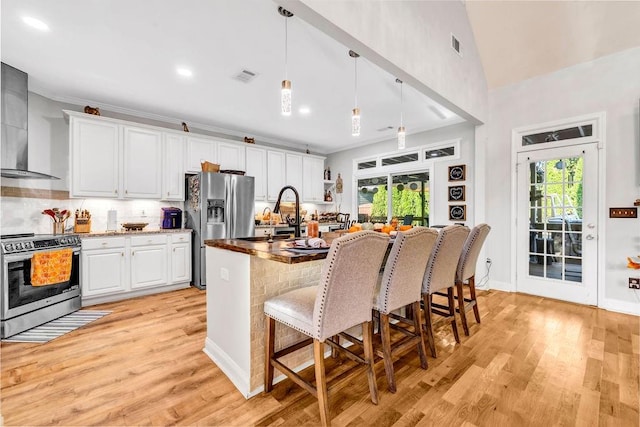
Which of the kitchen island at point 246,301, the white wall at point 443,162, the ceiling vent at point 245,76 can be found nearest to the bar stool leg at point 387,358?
the kitchen island at point 246,301

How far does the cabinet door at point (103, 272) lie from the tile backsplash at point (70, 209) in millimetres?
664

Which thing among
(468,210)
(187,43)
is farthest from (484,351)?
(187,43)

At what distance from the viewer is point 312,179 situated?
654 centimetres

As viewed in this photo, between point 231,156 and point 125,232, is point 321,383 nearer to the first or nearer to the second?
point 125,232

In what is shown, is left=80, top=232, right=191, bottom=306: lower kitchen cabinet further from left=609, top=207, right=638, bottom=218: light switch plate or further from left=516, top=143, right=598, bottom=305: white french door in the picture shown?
left=609, top=207, right=638, bottom=218: light switch plate

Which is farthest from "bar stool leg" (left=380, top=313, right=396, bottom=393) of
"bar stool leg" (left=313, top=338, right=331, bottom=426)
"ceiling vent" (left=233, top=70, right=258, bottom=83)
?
"ceiling vent" (left=233, top=70, right=258, bottom=83)

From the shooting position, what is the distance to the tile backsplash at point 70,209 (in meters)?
3.33

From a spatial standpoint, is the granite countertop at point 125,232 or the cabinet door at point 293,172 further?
the cabinet door at point 293,172

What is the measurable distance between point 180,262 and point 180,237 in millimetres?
384

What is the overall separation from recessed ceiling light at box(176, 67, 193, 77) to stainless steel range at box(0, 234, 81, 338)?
2302 millimetres

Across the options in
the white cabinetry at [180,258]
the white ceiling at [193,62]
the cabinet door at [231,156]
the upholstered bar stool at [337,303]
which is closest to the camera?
the upholstered bar stool at [337,303]

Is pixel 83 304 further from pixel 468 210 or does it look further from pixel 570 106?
pixel 570 106

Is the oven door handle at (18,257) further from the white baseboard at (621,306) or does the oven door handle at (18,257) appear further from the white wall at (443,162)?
the white baseboard at (621,306)

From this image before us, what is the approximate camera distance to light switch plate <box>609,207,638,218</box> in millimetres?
3221
